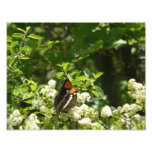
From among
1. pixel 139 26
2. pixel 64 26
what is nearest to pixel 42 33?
pixel 64 26

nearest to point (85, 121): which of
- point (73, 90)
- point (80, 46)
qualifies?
point (73, 90)

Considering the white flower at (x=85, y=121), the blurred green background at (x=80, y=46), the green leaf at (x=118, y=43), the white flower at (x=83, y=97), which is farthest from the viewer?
the green leaf at (x=118, y=43)

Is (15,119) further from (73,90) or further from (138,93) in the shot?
(138,93)

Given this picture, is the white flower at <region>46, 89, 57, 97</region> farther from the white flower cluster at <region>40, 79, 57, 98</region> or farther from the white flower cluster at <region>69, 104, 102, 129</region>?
the white flower cluster at <region>69, 104, 102, 129</region>

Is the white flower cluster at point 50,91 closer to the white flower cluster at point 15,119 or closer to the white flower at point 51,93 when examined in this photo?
the white flower at point 51,93

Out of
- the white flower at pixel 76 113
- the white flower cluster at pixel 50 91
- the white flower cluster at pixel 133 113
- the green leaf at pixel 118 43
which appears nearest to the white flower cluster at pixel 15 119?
the white flower cluster at pixel 50 91
